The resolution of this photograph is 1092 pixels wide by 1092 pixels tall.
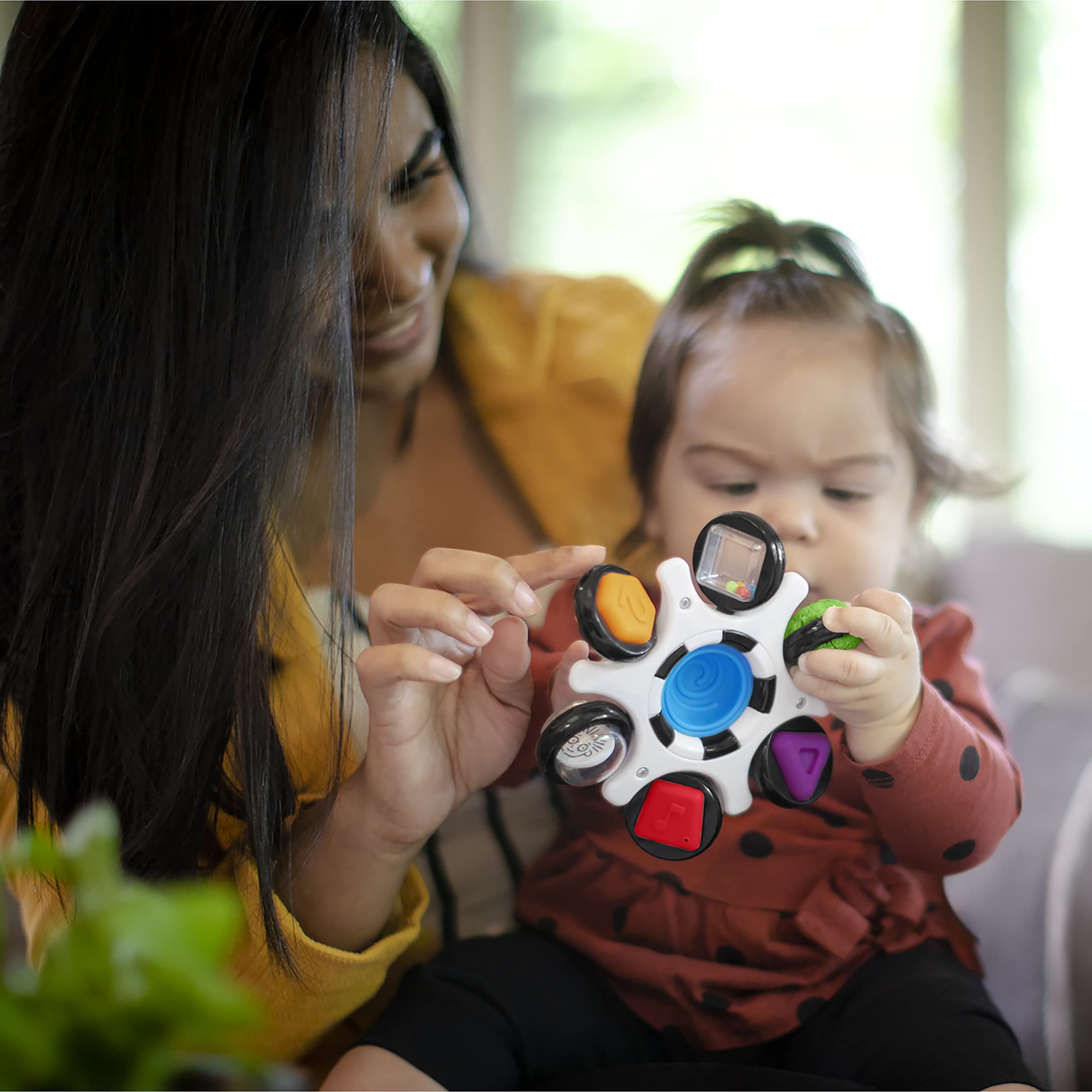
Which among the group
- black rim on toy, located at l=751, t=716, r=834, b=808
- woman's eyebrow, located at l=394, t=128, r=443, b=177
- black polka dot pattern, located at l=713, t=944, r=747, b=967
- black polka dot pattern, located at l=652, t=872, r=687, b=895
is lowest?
black polka dot pattern, located at l=713, t=944, r=747, b=967

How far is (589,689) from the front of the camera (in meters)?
0.45

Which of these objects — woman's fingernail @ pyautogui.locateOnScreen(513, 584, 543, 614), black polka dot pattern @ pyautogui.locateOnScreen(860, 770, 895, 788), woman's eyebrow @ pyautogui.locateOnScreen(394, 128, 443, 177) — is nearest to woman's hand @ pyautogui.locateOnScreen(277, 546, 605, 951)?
woman's fingernail @ pyautogui.locateOnScreen(513, 584, 543, 614)

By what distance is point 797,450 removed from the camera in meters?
0.61

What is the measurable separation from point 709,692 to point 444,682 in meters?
0.14

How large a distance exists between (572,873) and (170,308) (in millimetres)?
464

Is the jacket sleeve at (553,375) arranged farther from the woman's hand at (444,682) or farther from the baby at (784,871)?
the woman's hand at (444,682)

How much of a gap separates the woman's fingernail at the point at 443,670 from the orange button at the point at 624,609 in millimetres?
84

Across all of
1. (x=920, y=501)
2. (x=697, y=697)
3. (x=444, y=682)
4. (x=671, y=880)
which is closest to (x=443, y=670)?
(x=444, y=682)

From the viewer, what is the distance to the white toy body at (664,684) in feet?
1.50

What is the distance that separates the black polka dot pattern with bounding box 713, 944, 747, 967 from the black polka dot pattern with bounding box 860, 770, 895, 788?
0.16 metres

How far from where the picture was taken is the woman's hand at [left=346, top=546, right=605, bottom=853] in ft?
1.55

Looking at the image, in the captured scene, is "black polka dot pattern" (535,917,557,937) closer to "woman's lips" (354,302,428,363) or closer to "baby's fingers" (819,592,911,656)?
"baby's fingers" (819,592,911,656)

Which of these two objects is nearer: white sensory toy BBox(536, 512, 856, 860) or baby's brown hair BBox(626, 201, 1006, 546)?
white sensory toy BBox(536, 512, 856, 860)

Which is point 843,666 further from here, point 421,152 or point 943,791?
point 421,152
